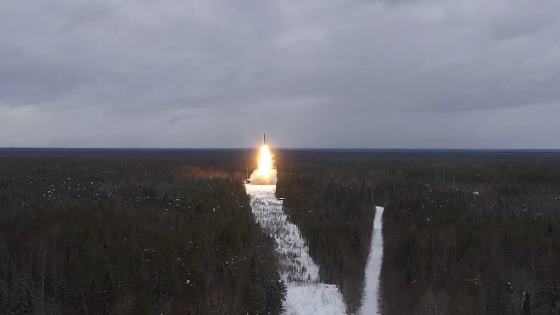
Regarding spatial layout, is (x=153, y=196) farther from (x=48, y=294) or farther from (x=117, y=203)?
(x=48, y=294)

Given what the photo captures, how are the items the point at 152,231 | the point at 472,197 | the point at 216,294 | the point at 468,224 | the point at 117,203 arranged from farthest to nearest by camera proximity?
the point at 472,197
the point at 117,203
the point at 468,224
the point at 152,231
the point at 216,294

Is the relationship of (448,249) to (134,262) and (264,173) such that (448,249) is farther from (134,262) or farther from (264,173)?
(264,173)

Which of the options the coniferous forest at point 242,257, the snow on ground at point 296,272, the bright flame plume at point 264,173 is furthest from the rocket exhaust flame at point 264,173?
the coniferous forest at point 242,257

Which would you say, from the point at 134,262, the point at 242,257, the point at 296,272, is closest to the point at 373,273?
the point at 296,272

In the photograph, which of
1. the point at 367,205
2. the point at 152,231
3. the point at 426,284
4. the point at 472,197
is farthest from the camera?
the point at 472,197

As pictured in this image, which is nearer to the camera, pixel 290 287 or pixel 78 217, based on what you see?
pixel 290 287

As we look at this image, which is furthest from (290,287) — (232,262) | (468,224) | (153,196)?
(153,196)

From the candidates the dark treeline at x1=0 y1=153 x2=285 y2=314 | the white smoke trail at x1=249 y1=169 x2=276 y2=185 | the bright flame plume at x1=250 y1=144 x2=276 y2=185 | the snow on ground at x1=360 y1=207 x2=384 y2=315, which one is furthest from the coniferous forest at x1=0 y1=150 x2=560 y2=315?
the bright flame plume at x1=250 y1=144 x2=276 y2=185
